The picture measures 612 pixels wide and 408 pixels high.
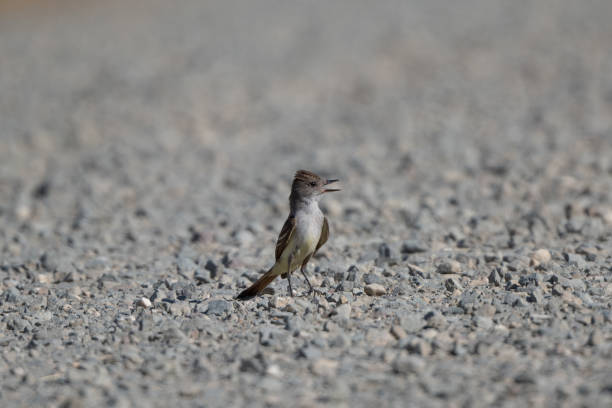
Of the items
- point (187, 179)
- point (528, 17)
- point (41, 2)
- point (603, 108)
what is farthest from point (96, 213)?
point (41, 2)

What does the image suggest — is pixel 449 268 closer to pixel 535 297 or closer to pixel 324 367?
pixel 535 297

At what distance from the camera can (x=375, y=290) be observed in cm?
653

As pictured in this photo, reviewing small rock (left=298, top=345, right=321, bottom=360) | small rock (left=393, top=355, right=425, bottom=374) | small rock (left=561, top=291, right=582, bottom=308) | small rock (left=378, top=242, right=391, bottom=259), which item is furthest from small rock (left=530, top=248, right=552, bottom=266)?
small rock (left=298, top=345, right=321, bottom=360)

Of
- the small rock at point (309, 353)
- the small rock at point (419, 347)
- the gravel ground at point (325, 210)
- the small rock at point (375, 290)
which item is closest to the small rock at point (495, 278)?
the gravel ground at point (325, 210)

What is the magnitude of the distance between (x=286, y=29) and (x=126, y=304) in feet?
60.1

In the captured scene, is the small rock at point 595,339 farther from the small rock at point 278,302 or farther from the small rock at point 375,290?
the small rock at point 278,302

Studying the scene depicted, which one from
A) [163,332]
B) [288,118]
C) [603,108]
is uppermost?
[603,108]

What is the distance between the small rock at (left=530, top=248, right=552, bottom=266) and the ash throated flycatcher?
6.09 ft

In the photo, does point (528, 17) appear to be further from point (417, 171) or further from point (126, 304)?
point (126, 304)

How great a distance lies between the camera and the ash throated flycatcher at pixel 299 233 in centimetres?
661

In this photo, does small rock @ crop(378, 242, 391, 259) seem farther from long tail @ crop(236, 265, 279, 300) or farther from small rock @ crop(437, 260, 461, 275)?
long tail @ crop(236, 265, 279, 300)

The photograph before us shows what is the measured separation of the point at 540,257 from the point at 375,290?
166cm

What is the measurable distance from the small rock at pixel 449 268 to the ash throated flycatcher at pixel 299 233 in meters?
1.11

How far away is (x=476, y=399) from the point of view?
4.50 metres
